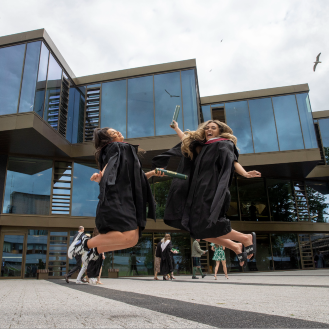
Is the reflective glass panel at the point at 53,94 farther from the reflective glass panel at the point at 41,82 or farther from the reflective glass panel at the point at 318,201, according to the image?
the reflective glass panel at the point at 318,201

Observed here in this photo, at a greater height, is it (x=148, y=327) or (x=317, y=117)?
(x=317, y=117)

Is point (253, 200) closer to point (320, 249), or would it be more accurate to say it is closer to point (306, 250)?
point (306, 250)

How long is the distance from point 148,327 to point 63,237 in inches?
608

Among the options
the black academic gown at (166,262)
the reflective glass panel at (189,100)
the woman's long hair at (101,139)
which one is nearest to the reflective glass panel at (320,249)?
the reflective glass panel at (189,100)

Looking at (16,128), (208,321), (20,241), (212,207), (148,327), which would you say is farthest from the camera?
(20,241)

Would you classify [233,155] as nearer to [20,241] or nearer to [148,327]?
[148,327]

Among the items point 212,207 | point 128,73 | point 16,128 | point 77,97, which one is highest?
point 128,73

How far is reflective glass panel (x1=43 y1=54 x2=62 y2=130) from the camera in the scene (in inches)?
621

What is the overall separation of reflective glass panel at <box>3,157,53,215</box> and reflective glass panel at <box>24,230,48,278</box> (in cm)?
111

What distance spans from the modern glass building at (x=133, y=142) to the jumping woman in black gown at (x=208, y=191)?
12.2 metres

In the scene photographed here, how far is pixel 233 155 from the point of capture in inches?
134

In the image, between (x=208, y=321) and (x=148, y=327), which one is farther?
(x=208, y=321)

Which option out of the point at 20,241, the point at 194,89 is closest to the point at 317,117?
the point at 194,89

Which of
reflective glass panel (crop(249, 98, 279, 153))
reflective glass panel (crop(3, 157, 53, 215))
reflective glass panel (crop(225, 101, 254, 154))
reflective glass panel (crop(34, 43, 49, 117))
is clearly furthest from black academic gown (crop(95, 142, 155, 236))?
reflective glass panel (crop(249, 98, 279, 153))
